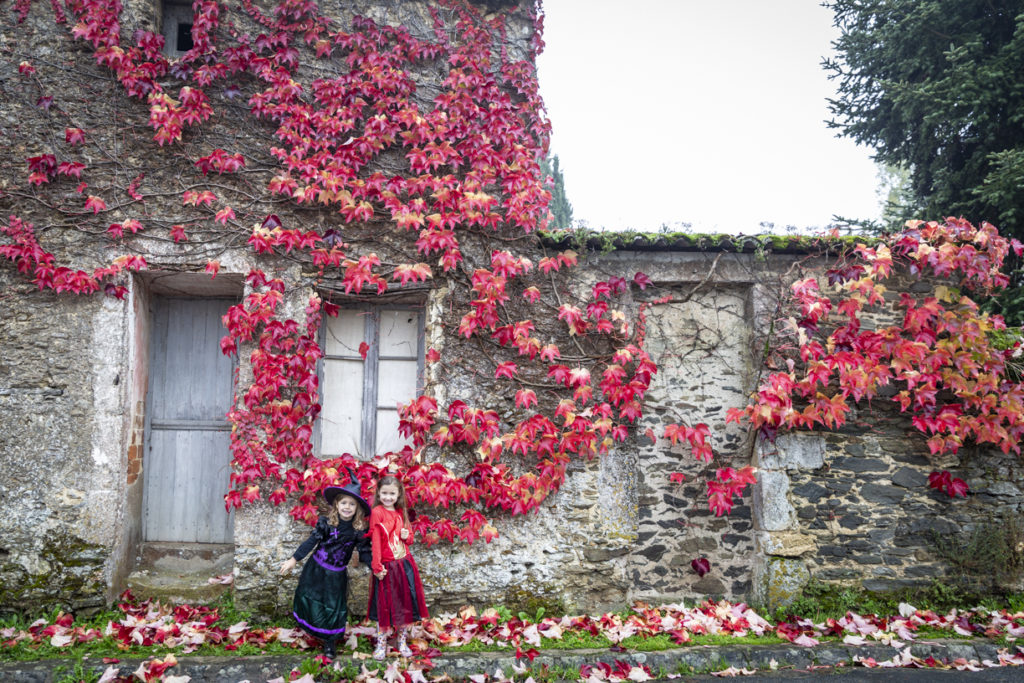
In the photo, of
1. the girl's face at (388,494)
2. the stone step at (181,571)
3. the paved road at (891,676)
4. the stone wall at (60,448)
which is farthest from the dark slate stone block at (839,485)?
the stone wall at (60,448)

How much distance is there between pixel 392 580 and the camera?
389 cm

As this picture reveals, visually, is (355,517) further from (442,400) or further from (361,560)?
(442,400)

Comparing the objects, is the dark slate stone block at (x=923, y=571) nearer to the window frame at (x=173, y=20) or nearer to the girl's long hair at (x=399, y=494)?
the girl's long hair at (x=399, y=494)

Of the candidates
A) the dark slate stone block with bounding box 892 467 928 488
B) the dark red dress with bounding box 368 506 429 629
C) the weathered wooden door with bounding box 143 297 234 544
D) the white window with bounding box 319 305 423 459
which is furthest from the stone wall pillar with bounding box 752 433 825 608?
the weathered wooden door with bounding box 143 297 234 544

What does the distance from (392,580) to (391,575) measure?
0.03m

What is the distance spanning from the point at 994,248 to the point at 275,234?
579 cm

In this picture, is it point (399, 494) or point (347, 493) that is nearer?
point (347, 493)

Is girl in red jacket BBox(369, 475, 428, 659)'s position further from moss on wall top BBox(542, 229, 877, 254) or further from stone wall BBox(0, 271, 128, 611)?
moss on wall top BBox(542, 229, 877, 254)

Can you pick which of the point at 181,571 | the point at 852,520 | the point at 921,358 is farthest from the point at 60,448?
the point at 921,358

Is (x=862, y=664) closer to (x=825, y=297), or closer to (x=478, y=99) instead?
(x=825, y=297)

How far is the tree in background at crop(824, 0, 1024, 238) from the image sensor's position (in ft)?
20.6

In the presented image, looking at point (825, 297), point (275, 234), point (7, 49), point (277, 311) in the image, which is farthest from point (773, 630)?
point (7, 49)

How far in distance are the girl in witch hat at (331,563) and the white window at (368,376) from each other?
33.5 inches

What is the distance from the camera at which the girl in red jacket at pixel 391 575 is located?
386 cm
